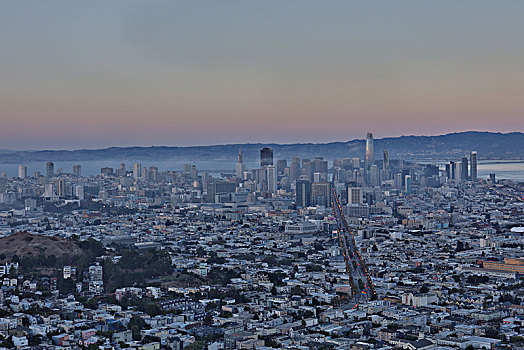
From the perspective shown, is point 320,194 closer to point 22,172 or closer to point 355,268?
point 355,268

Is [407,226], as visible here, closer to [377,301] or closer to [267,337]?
[377,301]

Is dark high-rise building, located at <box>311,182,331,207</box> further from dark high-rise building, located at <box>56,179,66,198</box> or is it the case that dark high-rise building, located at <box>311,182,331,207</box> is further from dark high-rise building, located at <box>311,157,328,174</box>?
dark high-rise building, located at <box>311,157,328,174</box>

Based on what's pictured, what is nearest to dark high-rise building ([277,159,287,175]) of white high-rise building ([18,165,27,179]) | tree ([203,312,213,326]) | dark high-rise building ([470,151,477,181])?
dark high-rise building ([470,151,477,181])

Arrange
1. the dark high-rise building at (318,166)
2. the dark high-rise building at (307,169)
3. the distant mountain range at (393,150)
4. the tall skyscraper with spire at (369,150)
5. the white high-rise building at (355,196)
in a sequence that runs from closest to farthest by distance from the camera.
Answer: the white high-rise building at (355,196) < the dark high-rise building at (307,169) < the dark high-rise building at (318,166) < the tall skyscraper with spire at (369,150) < the distant mountain range at (393,150)

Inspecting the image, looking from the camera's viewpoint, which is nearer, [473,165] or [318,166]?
[473,165]

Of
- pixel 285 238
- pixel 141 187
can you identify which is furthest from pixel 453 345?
pixel 141 187

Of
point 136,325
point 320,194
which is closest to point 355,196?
point 320,194

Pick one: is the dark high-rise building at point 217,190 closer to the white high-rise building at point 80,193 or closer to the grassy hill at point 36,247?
the white high-rise building at point 80,193

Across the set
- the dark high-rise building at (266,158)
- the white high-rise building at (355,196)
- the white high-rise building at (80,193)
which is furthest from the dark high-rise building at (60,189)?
the dark high-rise building at (266,158)
